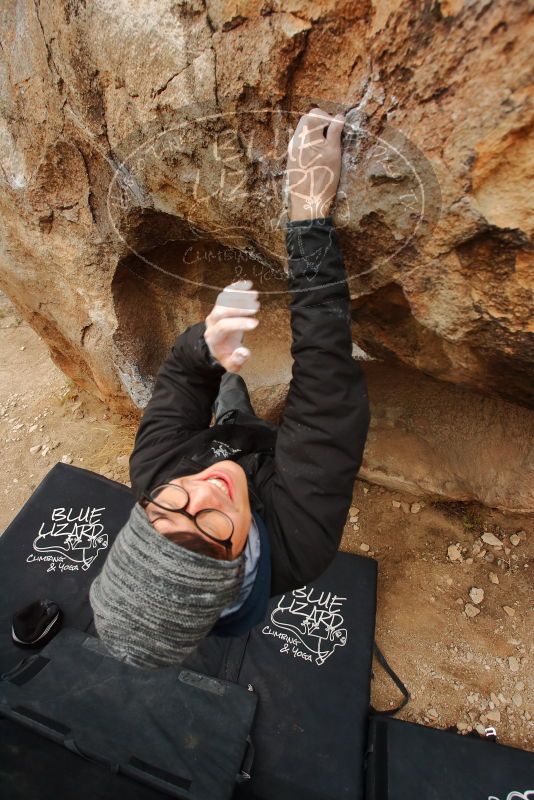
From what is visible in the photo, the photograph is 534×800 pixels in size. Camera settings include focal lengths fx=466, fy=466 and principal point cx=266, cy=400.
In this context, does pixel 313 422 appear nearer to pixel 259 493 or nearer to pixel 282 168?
pixel 259 493

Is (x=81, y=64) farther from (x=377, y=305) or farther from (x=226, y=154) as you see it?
(x=377, y=305)

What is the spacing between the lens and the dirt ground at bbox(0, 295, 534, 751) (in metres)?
1.95

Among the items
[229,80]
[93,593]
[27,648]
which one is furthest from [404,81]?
[27,648]

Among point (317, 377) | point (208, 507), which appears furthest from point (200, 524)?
point (317, 377)

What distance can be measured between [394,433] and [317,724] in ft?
4.50

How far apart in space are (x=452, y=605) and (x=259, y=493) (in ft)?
4.63

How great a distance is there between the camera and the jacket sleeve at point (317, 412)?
1192mm

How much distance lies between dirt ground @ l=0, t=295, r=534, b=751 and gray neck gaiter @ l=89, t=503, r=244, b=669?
4.49ft

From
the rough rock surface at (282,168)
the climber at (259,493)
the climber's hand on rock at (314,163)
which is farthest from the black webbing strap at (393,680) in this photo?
the climber's hand on rock at (314,163)

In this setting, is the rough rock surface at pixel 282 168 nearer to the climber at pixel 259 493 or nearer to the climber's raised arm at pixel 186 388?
the climber at pixel 259 493

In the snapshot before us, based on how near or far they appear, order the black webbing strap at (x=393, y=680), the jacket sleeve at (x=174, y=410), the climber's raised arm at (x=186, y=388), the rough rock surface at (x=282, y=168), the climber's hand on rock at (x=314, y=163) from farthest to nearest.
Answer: the black webbing strap at (x=393, y=680), the jacket sleeve at (x=174, y=410), the climber's raised arm at (x=186, y=388), the climber's hand on rock at (x=314, y=163), the rough rock surface at (x=282, y=168)

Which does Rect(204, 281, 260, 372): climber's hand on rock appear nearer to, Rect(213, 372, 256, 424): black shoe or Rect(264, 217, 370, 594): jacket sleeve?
Rect(264, 217, 370, 594): jacket sleeve

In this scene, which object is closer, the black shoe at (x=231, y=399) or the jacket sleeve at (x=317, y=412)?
the jacket sleeve at (x=317, y=412)

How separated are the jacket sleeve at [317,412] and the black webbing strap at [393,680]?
111cm
